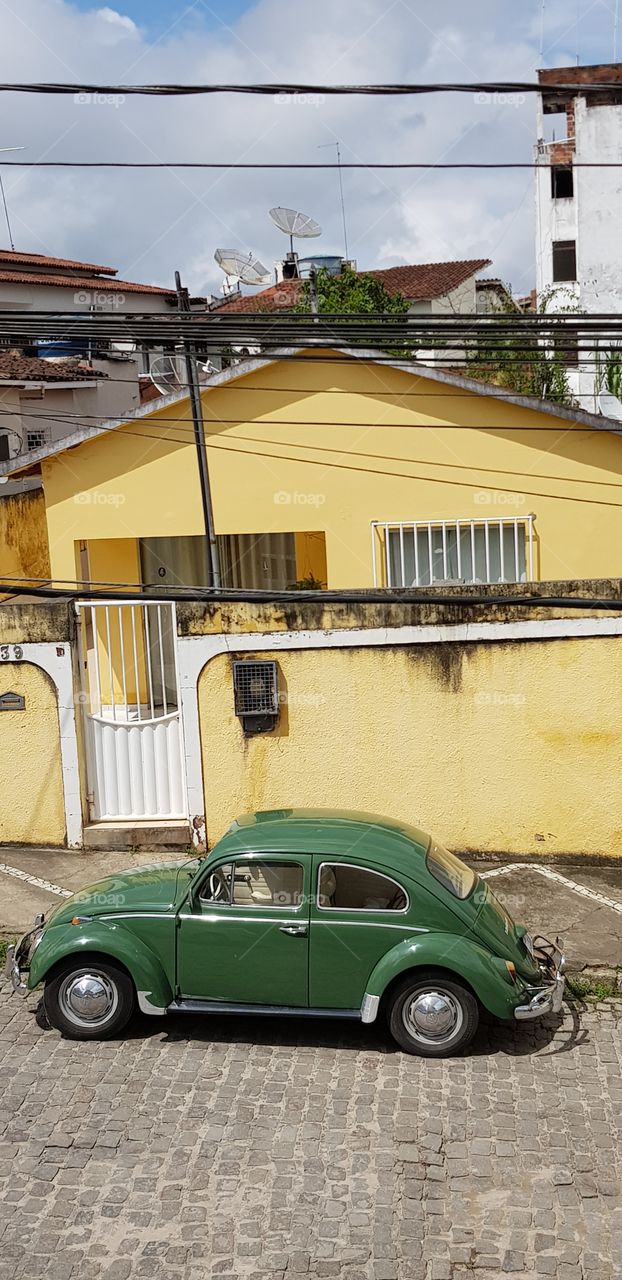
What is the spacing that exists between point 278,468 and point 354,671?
14.8 ft

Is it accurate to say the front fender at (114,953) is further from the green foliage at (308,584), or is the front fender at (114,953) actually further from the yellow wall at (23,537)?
the yellow wall at (23,537)

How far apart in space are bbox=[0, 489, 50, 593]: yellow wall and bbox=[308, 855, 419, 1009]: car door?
9.09 metres

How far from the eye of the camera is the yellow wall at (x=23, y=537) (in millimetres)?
14688

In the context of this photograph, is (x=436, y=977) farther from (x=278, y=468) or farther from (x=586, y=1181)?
(x=278, y=468)

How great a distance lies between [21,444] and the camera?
19469 millimetres

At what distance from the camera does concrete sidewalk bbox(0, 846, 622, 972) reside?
8234mm

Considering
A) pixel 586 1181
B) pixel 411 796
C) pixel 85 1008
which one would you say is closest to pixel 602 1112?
pixel 586 1181

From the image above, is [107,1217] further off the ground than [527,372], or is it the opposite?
[527,372]

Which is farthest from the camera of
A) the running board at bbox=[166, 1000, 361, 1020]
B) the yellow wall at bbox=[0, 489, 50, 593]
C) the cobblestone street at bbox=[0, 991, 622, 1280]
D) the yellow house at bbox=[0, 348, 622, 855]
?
the yellow wall at bbox=[0, 489, 50, 593]
